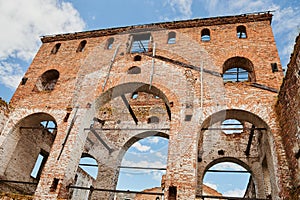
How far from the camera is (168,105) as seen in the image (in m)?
10.3

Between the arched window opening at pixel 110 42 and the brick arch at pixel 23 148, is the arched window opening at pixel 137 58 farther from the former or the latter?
the brick arch at pixel 23 148

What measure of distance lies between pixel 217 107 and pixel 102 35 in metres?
8.92

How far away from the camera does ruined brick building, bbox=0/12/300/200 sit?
8305 mm

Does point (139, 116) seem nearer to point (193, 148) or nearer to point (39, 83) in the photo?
point (39, 83)

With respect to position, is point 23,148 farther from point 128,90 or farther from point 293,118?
point 293,118

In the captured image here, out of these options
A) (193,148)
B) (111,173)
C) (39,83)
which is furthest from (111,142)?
(193,148)

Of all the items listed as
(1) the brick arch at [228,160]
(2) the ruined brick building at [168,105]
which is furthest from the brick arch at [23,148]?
(1) the brick arch at [228,160]

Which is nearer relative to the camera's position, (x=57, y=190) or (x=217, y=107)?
(x=57, y=190)

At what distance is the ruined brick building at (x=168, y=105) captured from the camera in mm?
8305

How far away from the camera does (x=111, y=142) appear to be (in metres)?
15.6

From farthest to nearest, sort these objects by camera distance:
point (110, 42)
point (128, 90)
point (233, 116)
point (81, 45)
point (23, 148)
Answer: point (81, 45)
point (110, 42)
point (23, 148)
point (128, 90)
point (233, 116)

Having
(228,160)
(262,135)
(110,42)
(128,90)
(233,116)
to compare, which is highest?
(110,42)

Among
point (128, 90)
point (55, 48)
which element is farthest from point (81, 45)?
point (128, 90)

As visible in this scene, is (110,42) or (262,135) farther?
(110,42)
